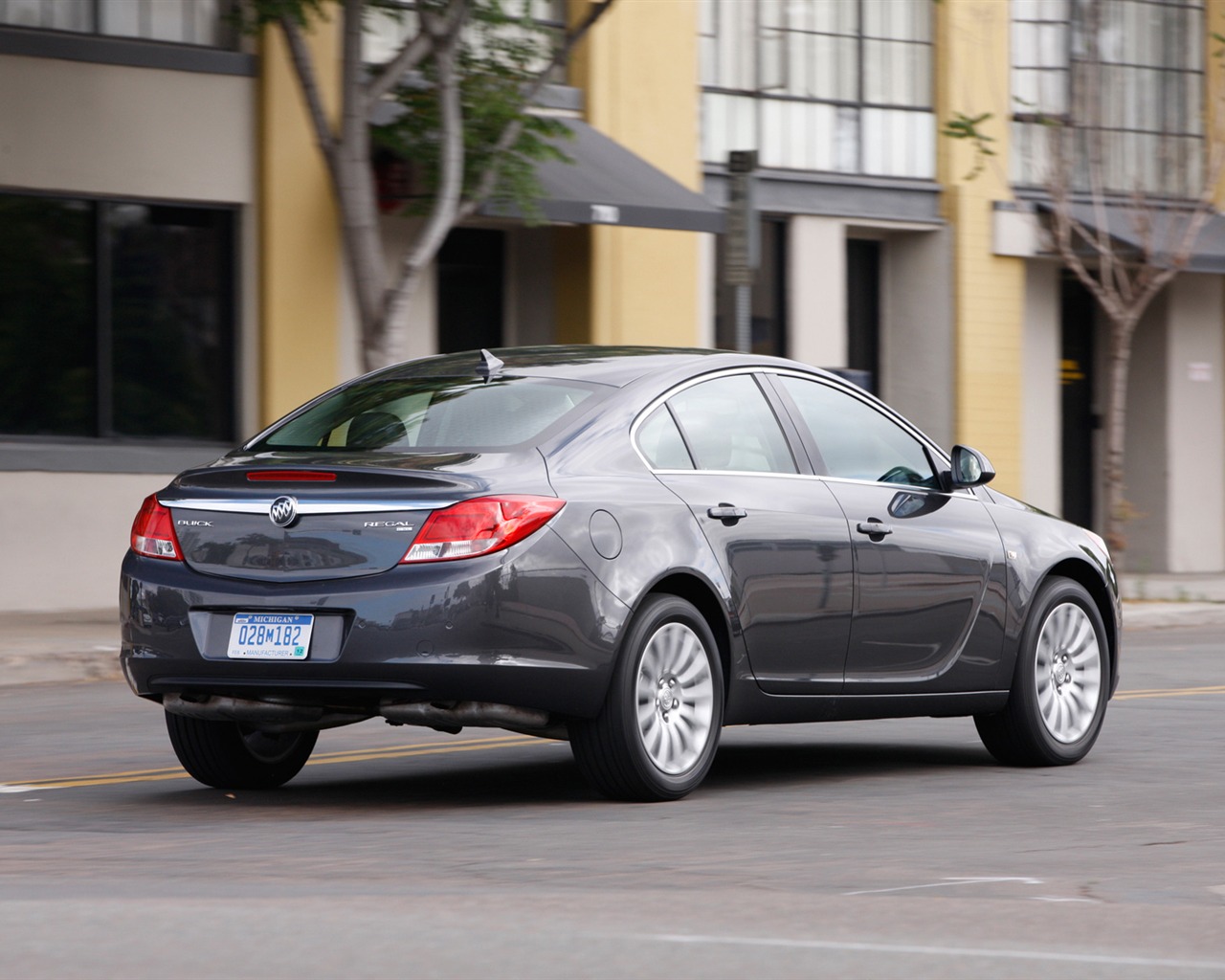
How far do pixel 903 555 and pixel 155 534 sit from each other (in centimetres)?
277

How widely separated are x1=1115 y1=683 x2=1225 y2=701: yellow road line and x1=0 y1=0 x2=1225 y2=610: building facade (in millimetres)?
5823

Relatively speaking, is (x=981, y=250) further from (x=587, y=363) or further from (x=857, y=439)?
(x=587, y=363)

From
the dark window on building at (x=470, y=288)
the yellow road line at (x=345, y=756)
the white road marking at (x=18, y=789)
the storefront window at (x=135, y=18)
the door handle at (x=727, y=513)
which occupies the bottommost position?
the yellow road line at (x=345, y=756)

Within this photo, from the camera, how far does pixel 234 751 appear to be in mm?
8578

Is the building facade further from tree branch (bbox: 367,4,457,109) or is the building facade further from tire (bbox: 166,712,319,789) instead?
tire (bbox: 166,712,319,789)

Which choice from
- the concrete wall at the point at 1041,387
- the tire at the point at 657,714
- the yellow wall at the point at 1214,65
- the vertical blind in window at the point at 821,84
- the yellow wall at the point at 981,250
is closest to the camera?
the tire at the point at 657,714

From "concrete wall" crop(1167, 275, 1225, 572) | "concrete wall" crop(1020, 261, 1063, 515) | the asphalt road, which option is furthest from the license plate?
"concrete wall" crop(1167, 275, 1225, 572)

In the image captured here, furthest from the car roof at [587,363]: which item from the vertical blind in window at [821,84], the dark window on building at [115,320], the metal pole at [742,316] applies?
the vertical blind in window at [821,84]

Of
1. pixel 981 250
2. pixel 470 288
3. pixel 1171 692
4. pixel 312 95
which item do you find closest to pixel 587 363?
pixel 1171 692

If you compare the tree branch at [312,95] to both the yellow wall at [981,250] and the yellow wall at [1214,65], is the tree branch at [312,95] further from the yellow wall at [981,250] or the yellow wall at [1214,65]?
the yellow wall at [1214,65]

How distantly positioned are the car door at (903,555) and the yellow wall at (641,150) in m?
12.1

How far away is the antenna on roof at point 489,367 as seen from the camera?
8.45 meters

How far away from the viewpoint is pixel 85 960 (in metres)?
5.11

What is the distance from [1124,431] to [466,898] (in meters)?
21.8
